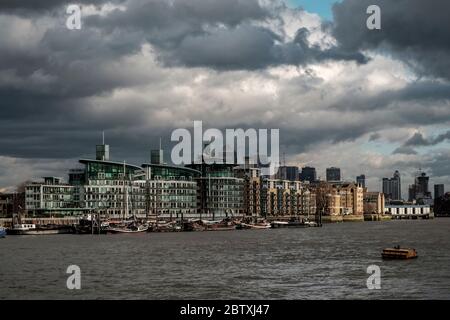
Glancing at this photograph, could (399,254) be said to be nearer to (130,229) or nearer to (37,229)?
(130,229)

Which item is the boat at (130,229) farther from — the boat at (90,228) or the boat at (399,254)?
the boat at (399,254)

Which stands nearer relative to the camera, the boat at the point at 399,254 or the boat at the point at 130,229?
the boat at the point at 399,254

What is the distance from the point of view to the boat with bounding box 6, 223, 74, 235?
591ft

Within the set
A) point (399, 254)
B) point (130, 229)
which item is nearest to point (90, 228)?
point (130, 229)

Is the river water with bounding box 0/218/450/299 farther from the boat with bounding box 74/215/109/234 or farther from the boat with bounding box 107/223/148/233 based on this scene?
the boat with bounding box 74/215/109/234

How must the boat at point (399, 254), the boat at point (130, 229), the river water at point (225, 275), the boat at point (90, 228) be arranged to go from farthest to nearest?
the boat at point (90, 228) → the boat at point (130, 229) → the boat at point (399, 254) → the river water at point (225, 275)

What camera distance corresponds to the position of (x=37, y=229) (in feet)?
607

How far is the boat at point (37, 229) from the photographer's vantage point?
180125 millimetres

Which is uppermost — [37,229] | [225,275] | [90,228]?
[225,275]

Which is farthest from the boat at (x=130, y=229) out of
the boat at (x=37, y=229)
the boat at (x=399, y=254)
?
the boat at (x=399, y=254)

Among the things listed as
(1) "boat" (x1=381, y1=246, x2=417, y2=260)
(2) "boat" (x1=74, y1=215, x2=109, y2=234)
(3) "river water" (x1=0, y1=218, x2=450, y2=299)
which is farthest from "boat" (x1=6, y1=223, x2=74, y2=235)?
(1) "boat" (x1=381, y1=246, x2=417, y2=260)

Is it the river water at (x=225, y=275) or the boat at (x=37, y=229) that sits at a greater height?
the river water at (x=225, y=275)

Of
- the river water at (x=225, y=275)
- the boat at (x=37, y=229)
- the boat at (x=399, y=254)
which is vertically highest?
the boat at (x=399, y=254)

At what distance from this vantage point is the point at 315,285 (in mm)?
58312
